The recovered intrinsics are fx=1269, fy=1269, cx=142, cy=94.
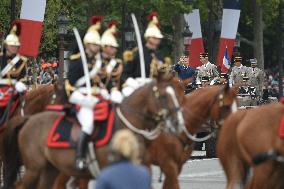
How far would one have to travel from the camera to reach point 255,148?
621 inches

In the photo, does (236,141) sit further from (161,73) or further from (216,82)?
(216,82)

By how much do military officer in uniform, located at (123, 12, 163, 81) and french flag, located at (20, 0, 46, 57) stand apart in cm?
889

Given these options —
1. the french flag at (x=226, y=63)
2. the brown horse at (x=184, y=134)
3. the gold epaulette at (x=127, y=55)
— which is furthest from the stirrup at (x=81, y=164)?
the french flag at (x=226, y=63)

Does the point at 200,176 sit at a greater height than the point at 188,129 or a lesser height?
lesser

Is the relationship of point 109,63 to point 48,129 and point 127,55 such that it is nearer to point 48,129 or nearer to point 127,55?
point 127,55

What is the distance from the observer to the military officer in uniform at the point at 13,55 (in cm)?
1991

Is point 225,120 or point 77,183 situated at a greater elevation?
point 225,120

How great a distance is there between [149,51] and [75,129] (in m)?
2.17

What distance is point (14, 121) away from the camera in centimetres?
1728

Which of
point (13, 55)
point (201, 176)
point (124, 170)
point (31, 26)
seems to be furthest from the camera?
point (31, 26)

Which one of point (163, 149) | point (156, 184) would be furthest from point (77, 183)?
point (156, 184)

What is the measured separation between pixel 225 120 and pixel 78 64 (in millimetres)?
2097

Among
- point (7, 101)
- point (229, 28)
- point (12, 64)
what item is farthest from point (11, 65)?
point (229, 28)

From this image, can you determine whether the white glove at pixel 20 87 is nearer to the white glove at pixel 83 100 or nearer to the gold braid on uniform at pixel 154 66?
the gold braid on uniform at pixel 154 66
